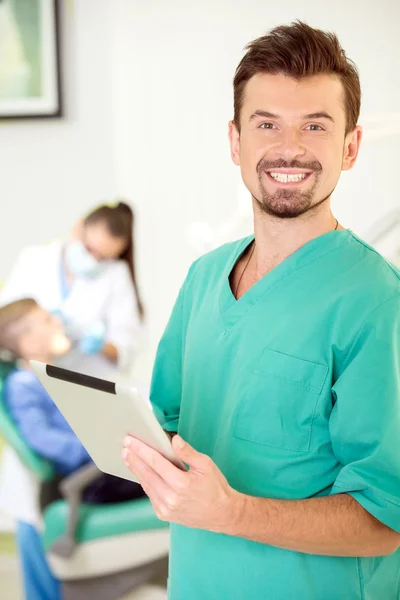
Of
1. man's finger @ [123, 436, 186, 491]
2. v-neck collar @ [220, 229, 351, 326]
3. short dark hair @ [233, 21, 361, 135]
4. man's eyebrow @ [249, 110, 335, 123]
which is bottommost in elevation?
man's finger @ [123, 436, 186, 491]

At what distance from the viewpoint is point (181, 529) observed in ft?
4.18

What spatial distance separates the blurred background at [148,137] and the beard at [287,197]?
1140 millimetres

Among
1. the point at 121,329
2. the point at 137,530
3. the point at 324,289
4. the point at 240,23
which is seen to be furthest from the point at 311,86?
the point at 137,530

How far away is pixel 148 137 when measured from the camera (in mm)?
2445

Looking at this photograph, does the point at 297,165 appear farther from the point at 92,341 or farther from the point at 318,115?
the point at 92,341

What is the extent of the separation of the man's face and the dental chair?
1.45 metres

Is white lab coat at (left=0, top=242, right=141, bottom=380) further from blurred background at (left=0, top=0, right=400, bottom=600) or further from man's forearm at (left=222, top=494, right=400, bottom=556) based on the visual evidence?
man's forearm at (left=222, top=494, right=400, bottom=556)

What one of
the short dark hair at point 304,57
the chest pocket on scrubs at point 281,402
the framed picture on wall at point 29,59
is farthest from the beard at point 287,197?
the framed picture on wall at point 29,59

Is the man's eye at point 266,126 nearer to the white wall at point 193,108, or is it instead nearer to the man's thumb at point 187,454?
the man's thumb at point 187,454

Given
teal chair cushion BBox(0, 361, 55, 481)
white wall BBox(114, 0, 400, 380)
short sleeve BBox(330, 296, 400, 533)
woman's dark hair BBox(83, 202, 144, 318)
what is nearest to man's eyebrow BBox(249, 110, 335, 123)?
short sleeve BBox(330, 296, 400, 533)

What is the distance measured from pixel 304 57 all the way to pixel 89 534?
5.67ft

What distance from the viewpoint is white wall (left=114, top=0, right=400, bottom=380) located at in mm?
2246

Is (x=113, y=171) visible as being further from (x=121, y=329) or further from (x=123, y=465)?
(x=123, y=465)

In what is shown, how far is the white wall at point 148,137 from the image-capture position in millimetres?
2361
